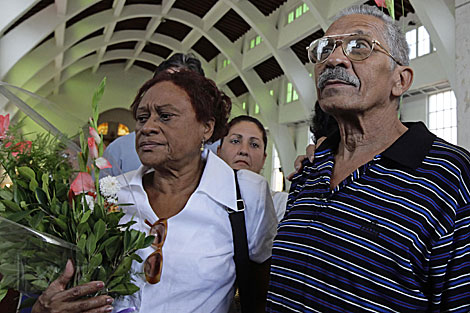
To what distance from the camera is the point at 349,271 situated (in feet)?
4.97

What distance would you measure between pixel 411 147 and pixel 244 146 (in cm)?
189

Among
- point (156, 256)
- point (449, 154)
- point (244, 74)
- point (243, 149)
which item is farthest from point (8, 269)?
point (244, 74)

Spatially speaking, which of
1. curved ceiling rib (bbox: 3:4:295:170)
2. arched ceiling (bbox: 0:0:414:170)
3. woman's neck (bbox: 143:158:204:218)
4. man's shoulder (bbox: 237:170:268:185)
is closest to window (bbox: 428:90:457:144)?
arched ceiling (bbox: 0:0:414:170)

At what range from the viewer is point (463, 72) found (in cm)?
416

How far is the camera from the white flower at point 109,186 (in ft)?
4.67

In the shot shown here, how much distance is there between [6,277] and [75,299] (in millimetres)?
182

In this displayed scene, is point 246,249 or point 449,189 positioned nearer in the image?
point 449,189

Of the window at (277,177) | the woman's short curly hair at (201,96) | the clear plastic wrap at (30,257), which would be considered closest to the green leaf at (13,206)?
the clear plastic wrap at (30,257)

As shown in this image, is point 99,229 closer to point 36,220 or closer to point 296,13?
point 36,220

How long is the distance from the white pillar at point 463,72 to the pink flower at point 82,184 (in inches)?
141

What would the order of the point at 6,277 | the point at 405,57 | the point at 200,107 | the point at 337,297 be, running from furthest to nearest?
the point at 200,107, the point at 405,57, the point at 337,297, the point at 6,277

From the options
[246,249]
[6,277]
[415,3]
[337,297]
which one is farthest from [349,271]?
[415,3]

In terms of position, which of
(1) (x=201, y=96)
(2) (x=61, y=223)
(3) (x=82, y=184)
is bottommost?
(2) (x=61, y=223)

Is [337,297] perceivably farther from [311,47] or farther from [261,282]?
[311,47]
